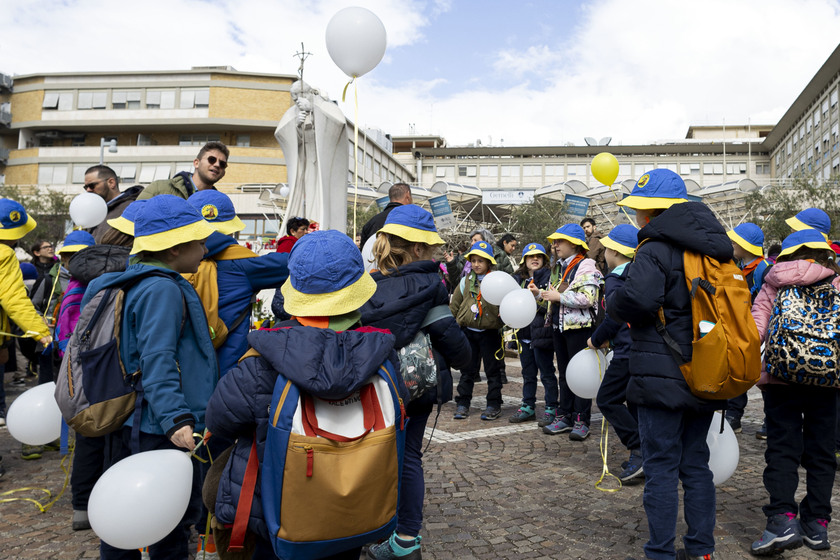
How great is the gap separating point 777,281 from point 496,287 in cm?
315

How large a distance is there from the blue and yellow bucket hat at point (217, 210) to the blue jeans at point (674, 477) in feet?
7.96

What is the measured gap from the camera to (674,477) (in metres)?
3.12

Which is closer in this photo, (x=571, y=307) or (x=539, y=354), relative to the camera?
(x=571, y=307)

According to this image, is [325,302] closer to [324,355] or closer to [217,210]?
[324,355]

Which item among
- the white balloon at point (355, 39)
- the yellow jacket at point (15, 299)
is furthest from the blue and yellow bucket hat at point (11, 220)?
the white balloon at point (355, 39)

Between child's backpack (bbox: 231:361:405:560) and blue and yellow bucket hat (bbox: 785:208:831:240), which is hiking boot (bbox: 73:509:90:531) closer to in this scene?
child's backpack (bbox: 231:361:405:560)

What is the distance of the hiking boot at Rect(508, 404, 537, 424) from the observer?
693cm

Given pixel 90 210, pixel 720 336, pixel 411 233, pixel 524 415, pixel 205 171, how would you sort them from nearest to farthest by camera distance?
pixel 720 336 < pixel 411 233 < pixel 205 171 < pixel 90 210 < pixel 524 415

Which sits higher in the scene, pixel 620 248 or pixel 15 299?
pixel 620 248

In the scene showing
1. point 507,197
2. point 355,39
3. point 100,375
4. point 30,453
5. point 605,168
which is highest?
point 507,197

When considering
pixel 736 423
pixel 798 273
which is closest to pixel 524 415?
pixel 736 423

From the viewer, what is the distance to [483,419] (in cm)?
709

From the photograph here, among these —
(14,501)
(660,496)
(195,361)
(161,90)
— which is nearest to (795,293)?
(660,496)

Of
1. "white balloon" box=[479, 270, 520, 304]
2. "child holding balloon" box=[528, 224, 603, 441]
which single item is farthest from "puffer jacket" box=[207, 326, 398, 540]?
"white balloon" box=[479, 270, 520, 304]
